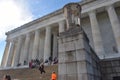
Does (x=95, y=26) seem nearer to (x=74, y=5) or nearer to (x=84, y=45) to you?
(x=74, y=5)

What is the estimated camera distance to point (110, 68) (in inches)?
411

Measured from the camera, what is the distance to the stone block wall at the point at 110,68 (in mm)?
9922

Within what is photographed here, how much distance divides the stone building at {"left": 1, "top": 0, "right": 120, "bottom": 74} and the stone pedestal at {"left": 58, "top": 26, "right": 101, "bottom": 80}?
10.8m

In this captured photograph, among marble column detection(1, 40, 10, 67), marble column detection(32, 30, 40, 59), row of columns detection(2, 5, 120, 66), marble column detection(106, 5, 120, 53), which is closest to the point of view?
marble column detection(106, 5, 120, 53)

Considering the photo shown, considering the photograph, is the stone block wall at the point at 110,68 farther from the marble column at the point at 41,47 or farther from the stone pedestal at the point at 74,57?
the marble column at the point at 41,47

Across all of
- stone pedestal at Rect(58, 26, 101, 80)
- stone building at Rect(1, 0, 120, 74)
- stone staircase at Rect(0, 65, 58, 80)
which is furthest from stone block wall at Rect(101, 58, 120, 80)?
stone building at Rect(1, 0, 120, 74)

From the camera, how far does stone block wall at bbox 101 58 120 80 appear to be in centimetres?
992

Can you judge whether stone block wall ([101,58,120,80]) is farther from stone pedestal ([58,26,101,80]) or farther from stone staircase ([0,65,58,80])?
stone staircase ([0,65,58,80])

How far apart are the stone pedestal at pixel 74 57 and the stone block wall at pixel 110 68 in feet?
13.9

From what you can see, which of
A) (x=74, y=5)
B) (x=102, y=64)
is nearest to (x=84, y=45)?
(x=74, y=5)

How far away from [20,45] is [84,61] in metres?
29.3

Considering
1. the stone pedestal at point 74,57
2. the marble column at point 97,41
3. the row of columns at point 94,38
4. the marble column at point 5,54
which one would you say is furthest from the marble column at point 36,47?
the stone pedestal at point 74,57

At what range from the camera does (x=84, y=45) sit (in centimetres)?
625

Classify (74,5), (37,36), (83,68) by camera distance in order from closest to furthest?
(83,68) < (74,5) < (37,36)
